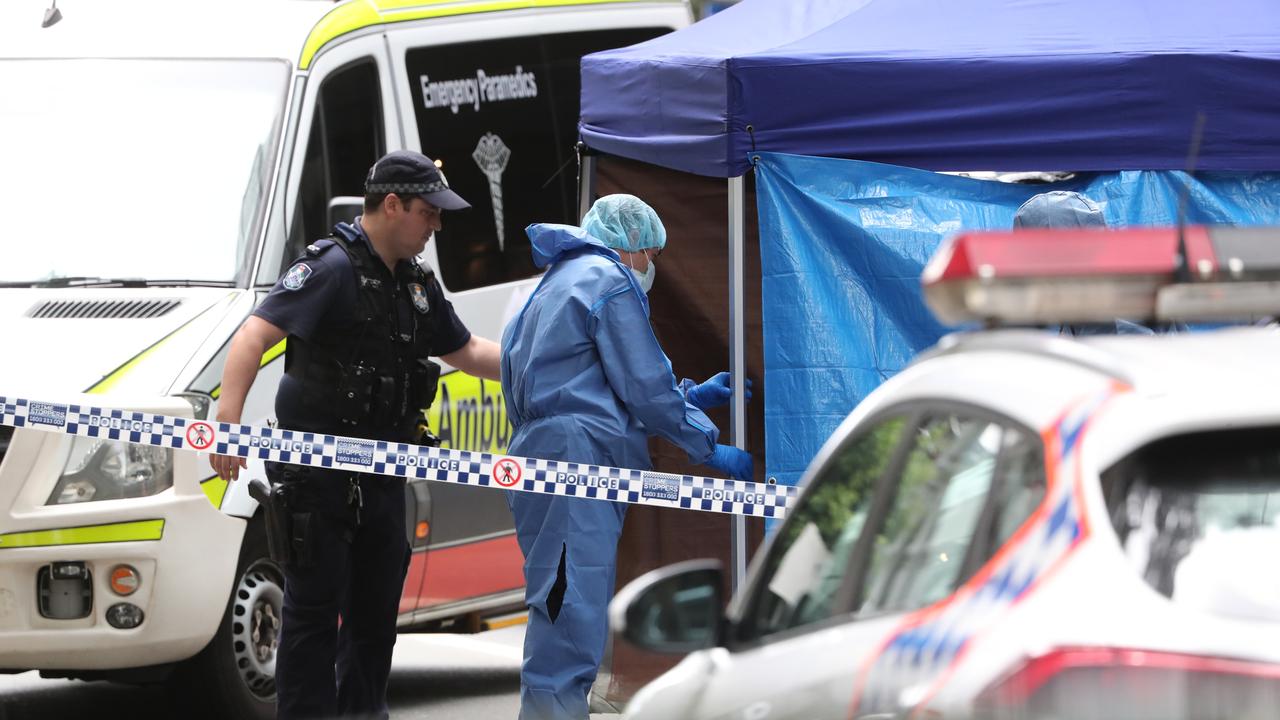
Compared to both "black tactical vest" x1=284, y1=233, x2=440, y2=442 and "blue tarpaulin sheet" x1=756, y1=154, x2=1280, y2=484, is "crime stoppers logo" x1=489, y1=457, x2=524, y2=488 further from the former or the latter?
"blue tarpaulin sheet" x1=756, y1=154, x2=1280, y2=484

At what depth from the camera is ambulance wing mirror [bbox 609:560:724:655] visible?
3.29 metres

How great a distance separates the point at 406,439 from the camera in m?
6.38

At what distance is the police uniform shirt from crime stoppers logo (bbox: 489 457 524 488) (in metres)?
0.54

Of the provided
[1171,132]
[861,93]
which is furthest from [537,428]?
[1171,132]

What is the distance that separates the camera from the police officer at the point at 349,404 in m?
6.04

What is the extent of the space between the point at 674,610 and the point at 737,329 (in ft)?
10.8

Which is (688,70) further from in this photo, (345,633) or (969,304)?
(969,304)

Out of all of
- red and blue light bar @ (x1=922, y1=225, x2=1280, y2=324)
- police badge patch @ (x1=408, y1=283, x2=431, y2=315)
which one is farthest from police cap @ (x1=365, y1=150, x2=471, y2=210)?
Answer: red and blue light bar @ (x1=922, y1=225, x2=1280, y2=324)

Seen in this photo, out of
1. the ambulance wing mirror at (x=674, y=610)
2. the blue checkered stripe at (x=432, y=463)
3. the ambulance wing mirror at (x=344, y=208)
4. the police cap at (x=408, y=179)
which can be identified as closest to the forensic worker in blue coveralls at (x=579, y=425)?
the blue checkered stripe at (x=432, y=463)

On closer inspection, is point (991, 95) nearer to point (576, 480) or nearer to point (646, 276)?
point (646, 276)

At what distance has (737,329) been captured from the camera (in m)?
6.56

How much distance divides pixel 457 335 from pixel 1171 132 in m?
2.49

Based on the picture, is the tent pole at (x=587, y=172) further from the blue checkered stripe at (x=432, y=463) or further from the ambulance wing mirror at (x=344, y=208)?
the blue checkered stripe at (x=432, y=463)

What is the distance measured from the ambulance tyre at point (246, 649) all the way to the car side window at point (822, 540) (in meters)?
4.02
